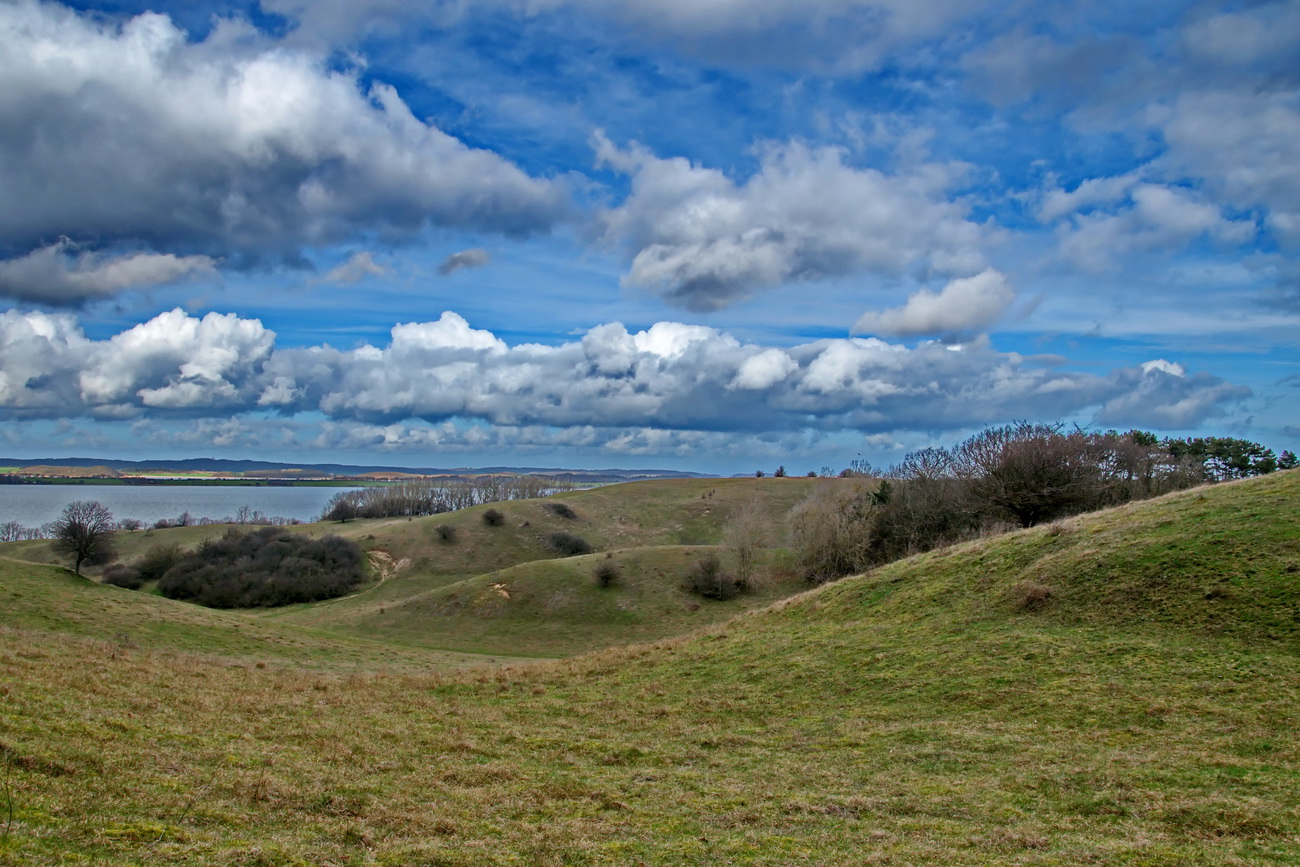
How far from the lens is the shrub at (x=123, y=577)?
87.4m

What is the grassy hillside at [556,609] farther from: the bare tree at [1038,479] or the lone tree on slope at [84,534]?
the bare tree at [1038,479]

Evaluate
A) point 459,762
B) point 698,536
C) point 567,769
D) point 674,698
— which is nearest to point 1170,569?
point 674,698

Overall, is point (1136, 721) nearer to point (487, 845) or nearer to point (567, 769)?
point (567, 769)

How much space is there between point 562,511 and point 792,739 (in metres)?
102

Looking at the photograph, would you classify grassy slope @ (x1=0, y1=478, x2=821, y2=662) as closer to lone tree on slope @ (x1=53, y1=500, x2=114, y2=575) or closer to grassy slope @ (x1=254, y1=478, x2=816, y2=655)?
grassy slope @ (x1=254, y1=478, x2=816, y2=655)

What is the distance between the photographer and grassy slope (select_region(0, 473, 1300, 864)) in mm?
9219

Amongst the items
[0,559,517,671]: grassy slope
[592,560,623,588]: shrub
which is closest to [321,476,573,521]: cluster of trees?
[592,560,623,588]: shrub

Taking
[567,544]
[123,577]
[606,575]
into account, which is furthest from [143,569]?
[606,575]

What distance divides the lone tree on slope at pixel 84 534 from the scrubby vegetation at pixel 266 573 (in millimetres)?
18503

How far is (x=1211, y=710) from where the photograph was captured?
46.8 ft

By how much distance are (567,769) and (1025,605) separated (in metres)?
16.5

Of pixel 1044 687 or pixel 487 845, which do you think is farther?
pixel 1044 687

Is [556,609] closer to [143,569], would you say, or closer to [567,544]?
[567,544]

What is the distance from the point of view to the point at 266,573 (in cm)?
8694
